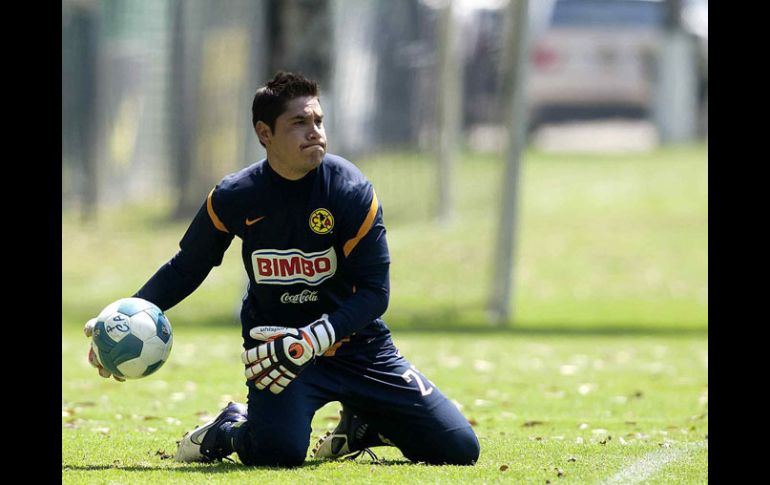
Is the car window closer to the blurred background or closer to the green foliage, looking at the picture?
the blurred background

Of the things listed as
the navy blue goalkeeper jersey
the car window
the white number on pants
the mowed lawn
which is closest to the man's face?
the navy blue goalkeeper jersey

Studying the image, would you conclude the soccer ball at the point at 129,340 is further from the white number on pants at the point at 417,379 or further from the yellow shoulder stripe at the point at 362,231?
the white number on pants at the point at 417,379

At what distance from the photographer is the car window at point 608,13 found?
117ft

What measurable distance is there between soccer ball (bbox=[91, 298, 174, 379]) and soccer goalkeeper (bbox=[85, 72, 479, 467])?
0.13m

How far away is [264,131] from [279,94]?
0.66 feet

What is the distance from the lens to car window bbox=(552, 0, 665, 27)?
35531 mm

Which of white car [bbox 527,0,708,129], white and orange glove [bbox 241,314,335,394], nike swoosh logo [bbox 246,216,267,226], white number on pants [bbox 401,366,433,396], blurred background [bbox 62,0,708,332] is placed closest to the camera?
white and orange glove [bbox 241,314,335,394]

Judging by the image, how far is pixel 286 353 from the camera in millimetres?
6383

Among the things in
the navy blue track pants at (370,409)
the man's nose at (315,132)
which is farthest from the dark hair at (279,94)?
the navy blue track pants at (370,409)

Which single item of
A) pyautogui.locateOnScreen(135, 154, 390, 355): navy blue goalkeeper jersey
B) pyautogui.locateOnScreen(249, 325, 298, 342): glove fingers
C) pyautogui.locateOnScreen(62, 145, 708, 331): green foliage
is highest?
pyautogui.locateOnScreen(135, 154, 390, 355): navy blue goalkeeper jersey

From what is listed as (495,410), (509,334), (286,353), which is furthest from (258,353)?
(509,334)
